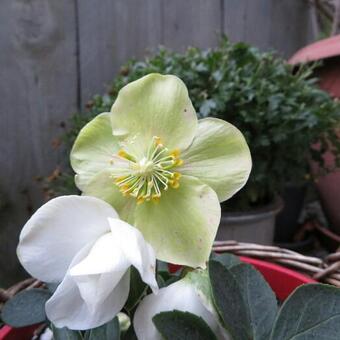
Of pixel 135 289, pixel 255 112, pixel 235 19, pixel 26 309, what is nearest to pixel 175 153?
pixel 135 289

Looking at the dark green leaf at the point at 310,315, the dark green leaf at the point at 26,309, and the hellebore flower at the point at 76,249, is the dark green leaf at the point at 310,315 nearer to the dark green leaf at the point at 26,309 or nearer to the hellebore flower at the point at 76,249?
the hellebore flower at the point at 76,249

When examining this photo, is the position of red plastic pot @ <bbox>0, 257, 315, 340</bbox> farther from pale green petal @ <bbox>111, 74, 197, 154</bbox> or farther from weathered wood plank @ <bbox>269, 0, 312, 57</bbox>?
weathered wood plank @ <bbox>269, 0, 312, 57</bbox>

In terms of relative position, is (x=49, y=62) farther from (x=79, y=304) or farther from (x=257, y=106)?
(x=79, y=304)

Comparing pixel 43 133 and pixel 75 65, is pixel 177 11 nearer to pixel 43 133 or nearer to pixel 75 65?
pixel 75 65

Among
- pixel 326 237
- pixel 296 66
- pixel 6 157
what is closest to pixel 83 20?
pixel 6 157

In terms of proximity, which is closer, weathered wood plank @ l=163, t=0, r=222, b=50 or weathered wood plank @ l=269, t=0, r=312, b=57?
weathered wood plank @ l=163, t=0, r=222, b=50

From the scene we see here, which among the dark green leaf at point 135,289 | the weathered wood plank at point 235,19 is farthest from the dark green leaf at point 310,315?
the weathered wood plank at point 235,19

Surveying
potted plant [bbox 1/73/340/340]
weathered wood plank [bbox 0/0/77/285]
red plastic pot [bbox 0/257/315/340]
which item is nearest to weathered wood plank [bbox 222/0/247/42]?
weathered wood plank [bbox 0/0/77/285]
